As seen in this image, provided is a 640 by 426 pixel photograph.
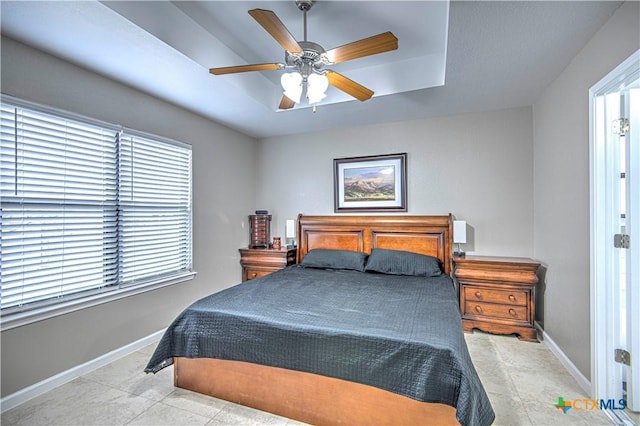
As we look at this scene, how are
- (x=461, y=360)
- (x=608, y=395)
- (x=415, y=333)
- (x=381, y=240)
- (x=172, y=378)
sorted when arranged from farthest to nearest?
(x=381, y=240), (x=172, y=378), (x=608, y=395), (x=415, y=333), (x=461, y=360)

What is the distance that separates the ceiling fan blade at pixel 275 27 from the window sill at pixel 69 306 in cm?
251

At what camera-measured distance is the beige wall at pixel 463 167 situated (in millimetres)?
3461

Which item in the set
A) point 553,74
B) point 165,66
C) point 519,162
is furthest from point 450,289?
point 165,66

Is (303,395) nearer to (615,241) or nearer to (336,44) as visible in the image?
(615,241)

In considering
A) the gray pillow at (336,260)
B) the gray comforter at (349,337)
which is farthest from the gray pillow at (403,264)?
the gray comforter at (349,337)

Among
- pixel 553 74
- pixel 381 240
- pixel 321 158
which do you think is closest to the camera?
pixel 553 74

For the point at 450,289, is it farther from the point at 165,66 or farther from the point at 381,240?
the point at 165,66

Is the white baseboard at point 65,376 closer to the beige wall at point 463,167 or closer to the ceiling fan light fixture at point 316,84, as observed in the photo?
the beige wall at point 463,167

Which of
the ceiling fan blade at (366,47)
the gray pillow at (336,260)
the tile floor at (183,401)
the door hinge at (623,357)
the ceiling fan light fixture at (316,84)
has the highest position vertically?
the ceiling fan blade at (366,47)

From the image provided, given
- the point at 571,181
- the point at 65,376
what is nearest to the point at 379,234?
the point at 571,181

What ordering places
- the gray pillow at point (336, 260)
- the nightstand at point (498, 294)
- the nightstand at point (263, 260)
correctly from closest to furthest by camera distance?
1. the nightstand at point (498, 294)
2. the gray pillow at point (336, 260)
3. the nightstand at point (263, 260)

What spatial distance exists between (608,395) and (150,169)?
416 cm

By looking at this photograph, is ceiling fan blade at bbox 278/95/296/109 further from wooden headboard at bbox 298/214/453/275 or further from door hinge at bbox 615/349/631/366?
door hinge at bbox 615/349/631/366

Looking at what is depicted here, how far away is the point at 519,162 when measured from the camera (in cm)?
346
